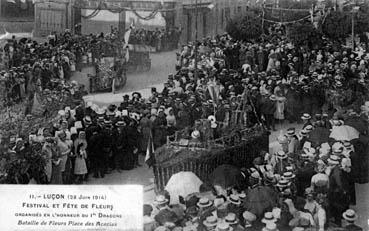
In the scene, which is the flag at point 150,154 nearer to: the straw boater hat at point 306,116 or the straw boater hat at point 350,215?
the straw boater hat at point 306,116

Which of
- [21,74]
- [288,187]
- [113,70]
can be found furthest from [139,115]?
[288,187]

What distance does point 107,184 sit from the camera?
9.25 ft

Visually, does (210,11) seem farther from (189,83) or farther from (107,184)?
(107,184)

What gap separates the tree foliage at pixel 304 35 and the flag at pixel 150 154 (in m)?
0.91

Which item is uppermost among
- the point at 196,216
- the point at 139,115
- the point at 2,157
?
the point at 139,115

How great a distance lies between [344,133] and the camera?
9.46 ft

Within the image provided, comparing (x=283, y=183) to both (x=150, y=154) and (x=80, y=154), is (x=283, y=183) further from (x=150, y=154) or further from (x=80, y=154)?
(x=80, y=154)

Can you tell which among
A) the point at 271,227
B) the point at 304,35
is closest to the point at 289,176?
the point at 271,227

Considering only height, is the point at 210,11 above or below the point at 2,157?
above

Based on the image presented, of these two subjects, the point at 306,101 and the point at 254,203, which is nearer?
the point at 254,203

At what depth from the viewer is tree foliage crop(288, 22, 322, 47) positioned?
3.03m

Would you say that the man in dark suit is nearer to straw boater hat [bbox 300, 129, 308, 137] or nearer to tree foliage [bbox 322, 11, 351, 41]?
straw boater hat [bbox 300, 129, 308, 137]

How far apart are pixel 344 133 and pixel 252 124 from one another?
0.46 metres

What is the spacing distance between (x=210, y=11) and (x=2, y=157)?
127cm
